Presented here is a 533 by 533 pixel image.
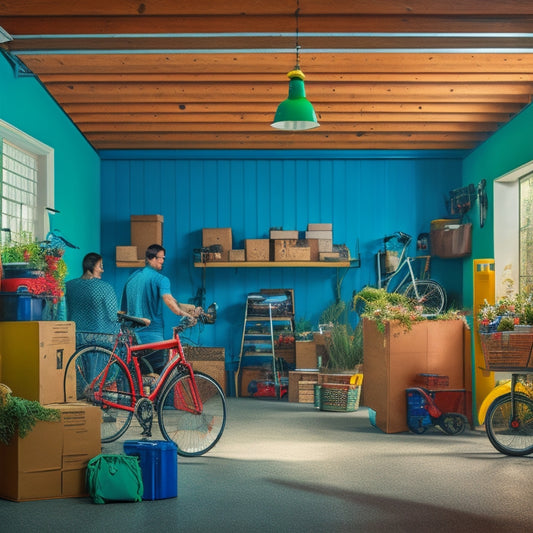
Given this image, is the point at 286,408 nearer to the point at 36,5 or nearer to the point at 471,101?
the point at 471,101

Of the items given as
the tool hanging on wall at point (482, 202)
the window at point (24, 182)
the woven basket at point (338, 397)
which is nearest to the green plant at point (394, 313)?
the woven basket at point (338, 397)

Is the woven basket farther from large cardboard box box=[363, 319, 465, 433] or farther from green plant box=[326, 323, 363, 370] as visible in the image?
large cardboard box box=[363, 319, 465, 433]

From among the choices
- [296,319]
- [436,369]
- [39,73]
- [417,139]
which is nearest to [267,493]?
[436,369]

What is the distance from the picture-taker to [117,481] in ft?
15.5

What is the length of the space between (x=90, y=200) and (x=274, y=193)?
2514mm

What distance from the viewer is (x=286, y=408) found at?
918 cm

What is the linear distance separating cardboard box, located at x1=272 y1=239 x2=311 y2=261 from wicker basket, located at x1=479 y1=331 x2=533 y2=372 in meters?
4.76

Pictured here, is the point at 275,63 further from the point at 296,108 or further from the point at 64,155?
the point at 64,155

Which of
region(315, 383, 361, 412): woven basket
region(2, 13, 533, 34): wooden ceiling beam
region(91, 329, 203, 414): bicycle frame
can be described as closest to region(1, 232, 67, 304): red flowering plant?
region(91, 329, 203, 414): bicycle frame

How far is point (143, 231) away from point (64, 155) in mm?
1693

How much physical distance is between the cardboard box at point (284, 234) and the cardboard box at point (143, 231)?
1.55 meters

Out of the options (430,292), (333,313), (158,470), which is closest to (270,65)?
(333,313)

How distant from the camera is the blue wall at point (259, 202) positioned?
430 inches

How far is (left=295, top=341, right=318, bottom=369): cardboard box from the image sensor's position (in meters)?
10.1
